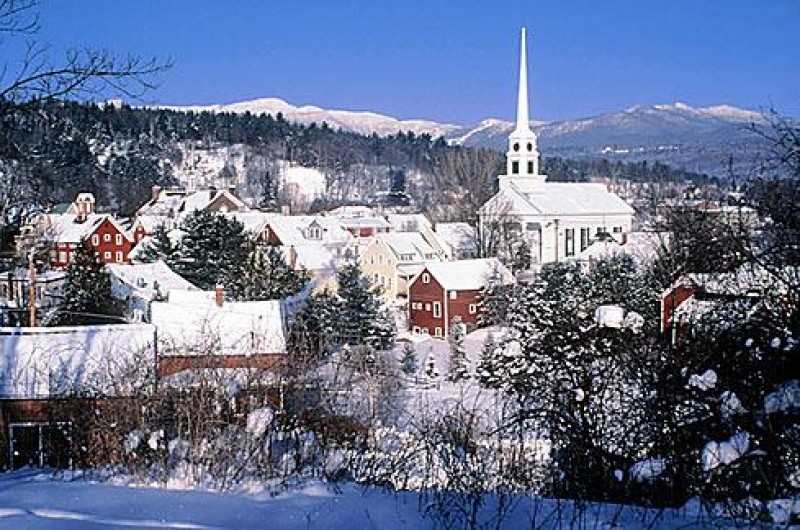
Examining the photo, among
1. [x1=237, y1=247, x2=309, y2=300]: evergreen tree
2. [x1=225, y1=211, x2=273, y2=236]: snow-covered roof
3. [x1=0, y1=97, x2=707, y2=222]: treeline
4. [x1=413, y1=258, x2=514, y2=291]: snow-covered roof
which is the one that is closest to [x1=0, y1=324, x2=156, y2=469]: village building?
[x1=237, y1=247, x2=309, y2=300]: evergreen tree

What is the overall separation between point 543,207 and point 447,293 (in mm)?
20686

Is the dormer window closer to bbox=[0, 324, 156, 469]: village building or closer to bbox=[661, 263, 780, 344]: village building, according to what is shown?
bbox=[0, 324, 156, 469]: village building

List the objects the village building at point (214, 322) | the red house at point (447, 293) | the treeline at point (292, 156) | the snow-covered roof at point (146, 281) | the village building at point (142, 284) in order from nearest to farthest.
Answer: the village building at point (214, 322) < the village building at point (142, 284) < the snow-covered roof at point (146, 281) < the red house at point (447, 293) < the treeline at point (292, 156)

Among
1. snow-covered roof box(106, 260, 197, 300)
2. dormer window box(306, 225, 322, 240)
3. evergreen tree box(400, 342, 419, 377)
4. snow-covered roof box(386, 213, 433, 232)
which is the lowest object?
evergreen tree box(400, 342, 419, 377)

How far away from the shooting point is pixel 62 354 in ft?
40.4

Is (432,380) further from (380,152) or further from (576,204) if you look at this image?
(380,152)

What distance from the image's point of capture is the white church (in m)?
52.3

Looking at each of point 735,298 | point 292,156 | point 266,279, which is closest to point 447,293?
point 266,279

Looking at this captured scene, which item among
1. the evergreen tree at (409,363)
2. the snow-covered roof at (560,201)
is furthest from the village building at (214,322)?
the snow-covered roof at (560,201)

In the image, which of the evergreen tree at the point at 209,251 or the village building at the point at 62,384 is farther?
the evergreen tree at the point at 209,251

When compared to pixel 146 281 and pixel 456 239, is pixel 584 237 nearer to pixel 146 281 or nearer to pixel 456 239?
pixel 456 239

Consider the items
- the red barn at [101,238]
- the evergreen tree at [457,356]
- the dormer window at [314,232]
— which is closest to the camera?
the evergreen tree at [457,356]

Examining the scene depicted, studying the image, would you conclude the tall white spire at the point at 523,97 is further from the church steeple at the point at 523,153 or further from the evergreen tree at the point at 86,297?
the evergreen tree at the point at 86,297

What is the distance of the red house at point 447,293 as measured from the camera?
36.5 m
